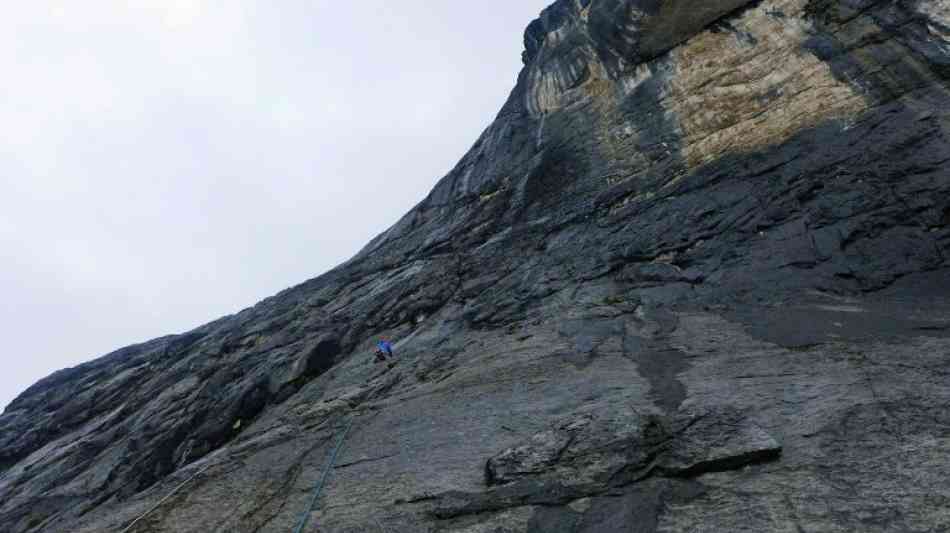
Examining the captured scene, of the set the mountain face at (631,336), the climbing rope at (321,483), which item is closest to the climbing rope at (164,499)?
the mountain face at (631,336)

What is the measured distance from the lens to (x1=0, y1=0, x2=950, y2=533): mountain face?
6.48m

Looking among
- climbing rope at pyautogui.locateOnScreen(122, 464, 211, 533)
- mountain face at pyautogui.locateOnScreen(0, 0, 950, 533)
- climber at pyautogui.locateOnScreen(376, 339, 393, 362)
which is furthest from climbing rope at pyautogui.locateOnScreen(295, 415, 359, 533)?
climber at pyautogui.locateOnScreen(376, 339, 393, 362)

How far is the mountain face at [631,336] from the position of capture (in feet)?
21.3

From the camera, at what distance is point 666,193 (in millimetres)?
14828

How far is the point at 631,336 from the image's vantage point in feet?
36.5

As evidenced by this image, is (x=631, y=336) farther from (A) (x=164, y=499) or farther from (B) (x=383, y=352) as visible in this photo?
(A) (x=164, y=499)

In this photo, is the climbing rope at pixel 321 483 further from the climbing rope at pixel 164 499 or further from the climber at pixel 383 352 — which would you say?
the climber at pixel 383 352

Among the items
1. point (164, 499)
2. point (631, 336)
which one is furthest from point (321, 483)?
point (631, 336)

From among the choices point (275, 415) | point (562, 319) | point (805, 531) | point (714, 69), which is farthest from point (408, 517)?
point (714, 69)

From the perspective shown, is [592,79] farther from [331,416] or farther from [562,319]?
[331,416]

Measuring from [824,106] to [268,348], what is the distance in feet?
57.6

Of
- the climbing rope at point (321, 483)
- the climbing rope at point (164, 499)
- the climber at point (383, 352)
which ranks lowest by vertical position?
the climbing rope at point (321, 483)

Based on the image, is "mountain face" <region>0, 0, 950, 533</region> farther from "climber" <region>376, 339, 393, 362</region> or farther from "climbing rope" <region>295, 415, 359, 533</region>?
"climber" <region>376, 339, 393, 362</region>

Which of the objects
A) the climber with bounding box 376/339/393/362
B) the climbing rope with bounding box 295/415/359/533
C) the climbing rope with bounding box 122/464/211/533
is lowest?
the climbing rope with bounding box 295/415/359/533
